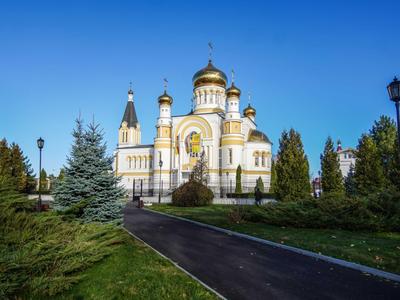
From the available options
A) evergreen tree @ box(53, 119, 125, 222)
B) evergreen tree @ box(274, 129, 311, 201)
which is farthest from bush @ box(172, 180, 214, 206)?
evergreen tree @ box(53, 119, 125, 222)

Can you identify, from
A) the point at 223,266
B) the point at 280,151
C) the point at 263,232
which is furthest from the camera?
the point at 280,151

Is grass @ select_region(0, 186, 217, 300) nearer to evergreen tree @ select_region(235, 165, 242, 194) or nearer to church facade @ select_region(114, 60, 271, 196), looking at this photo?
evergreen tree @ select_region(235, 165, 242, 194)

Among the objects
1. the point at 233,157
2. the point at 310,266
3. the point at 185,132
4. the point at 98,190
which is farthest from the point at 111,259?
the point at 185,132

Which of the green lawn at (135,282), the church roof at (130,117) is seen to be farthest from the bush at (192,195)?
the church roof at (130,117)

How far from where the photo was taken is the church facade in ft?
139

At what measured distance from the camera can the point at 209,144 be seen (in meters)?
44.4

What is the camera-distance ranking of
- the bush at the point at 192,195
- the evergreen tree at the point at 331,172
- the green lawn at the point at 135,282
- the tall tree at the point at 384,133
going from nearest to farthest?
the green lawn at the point at 135,282
the evergreen tree at the point at 331,172
the bush at the point at 192,195
the tall tree at the point at 384,133

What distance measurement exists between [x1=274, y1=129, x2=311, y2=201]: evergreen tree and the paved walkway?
11392 mm

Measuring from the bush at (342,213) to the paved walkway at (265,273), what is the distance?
3.89m

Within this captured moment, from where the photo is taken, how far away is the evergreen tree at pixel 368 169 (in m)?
21.3

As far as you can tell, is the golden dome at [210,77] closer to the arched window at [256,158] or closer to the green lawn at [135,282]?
the arched window at [256,158]

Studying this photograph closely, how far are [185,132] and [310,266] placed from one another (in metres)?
39.9

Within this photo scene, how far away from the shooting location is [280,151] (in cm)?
2152

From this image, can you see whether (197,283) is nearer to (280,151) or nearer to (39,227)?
(39,227)
